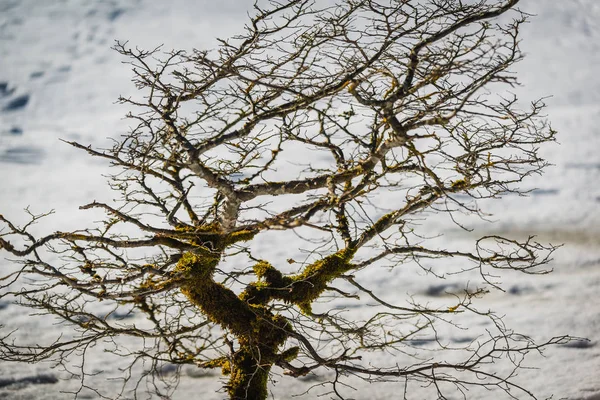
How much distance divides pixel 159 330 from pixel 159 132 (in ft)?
7.19

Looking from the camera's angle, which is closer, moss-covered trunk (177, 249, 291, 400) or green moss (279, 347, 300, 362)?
moss-covered trunk (177, 249, 291, 400)

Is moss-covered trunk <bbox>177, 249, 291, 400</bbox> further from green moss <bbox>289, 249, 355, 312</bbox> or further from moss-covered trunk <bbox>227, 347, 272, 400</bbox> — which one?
green moss <bbox>289, 249, 355, 312</bbox>

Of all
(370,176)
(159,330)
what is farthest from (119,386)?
(370,176)

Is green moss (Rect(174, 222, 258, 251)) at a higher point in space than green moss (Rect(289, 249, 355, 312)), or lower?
higher

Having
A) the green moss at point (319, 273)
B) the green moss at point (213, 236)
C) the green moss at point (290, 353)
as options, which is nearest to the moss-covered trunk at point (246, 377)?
the green moss at point (290, 353)

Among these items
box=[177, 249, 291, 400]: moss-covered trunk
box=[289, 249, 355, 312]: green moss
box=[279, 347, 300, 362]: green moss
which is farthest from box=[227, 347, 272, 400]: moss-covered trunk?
box=[289, 249, 355, 312]: green moss

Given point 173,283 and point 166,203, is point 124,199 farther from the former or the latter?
point 173,283

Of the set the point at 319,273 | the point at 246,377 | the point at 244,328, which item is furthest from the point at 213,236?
the point at 246,377

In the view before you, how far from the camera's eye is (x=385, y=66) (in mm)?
3686

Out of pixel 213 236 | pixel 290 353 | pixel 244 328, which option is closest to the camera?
pixel 213 236

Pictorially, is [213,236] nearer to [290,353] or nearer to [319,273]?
[319,273]

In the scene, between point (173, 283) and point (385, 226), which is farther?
point (385, 226)

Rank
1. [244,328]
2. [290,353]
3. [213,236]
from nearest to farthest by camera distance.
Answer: [213,236]
[244,328]
[290,353]

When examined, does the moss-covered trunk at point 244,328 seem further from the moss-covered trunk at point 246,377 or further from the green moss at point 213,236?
the green moss at point 213,236
